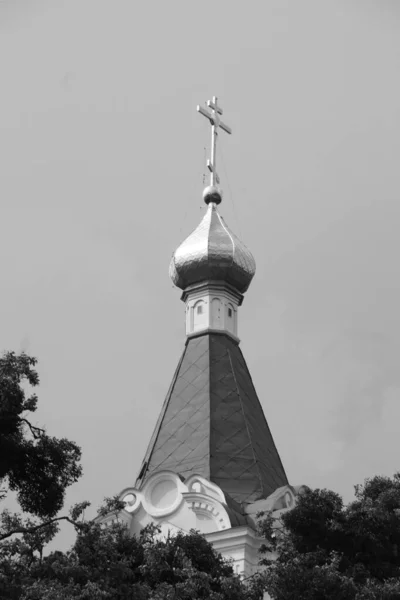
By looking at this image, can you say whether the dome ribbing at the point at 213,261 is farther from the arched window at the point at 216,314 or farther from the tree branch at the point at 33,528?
the tree branch at the point at 33,528

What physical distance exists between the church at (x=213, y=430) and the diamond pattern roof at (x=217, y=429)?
0.9 inches

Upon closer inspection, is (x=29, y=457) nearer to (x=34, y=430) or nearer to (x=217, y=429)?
(x=34, y=430)

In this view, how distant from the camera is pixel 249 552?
23.3m

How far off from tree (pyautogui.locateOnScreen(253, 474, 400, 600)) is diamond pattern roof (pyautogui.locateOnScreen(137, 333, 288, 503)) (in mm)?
7551

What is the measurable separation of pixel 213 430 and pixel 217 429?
0.10 metres

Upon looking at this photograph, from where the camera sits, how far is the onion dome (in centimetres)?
2862

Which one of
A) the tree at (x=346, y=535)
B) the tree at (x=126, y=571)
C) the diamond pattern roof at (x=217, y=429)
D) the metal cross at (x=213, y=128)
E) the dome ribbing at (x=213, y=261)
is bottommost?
the tree at (x=126, y=571)

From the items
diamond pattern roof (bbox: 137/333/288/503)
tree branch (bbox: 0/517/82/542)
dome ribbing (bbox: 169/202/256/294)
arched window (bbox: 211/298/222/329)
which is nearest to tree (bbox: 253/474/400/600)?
tree branch (bbox: 0/517/82/542)

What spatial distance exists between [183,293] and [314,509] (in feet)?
41.2

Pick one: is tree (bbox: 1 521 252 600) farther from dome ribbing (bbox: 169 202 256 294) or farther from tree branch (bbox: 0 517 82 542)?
dome ribbing (bbox: 169 202 256 294)

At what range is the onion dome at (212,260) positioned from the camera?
28.6 metres

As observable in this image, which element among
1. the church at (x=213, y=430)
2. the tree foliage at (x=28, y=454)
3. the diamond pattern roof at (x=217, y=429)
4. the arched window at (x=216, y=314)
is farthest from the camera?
the arched window at (x=216, y=314)

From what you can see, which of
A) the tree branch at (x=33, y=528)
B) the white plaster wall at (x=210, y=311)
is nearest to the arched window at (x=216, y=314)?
the white plaster wall at (x=210, y=311)

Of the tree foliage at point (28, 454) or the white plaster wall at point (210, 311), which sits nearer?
the tree foliage at point (28, 454)
